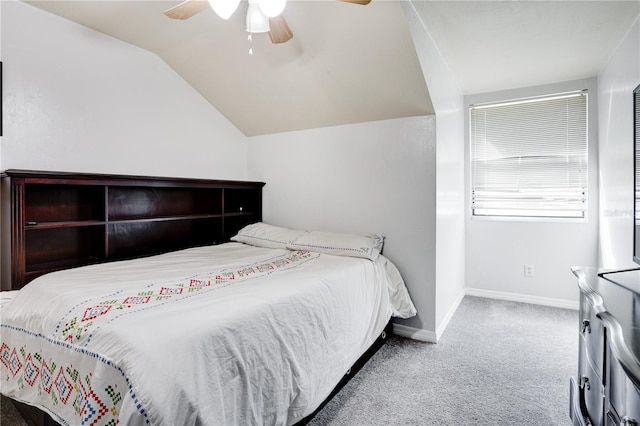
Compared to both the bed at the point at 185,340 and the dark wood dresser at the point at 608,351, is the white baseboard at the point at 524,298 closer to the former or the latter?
the dark wood dresser at the point at 608,351

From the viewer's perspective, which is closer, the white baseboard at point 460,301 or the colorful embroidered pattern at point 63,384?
the colorful embroidered pattern at point 63,384

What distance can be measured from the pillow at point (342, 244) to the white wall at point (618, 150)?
1787 millimetres

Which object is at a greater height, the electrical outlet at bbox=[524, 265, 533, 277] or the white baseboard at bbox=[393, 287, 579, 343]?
the electrical outlet at bbox=[524, 265, 533, 277]

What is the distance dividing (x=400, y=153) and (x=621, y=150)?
168cm

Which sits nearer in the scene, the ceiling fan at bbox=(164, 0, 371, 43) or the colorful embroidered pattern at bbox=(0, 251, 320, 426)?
the colorful embroidered pattern at bbox=(0, 251, 320, 426)

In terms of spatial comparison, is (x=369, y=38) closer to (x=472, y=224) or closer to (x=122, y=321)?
(x=122, y=321)

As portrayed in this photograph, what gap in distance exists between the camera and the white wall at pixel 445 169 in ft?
7.99

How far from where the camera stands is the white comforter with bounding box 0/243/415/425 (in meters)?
1.03

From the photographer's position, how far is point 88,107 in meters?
2.38

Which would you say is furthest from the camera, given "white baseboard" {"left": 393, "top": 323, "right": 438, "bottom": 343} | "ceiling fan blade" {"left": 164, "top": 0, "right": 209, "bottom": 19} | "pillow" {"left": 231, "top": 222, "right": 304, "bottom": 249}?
"pillow" {"left": 231, "top": 222, "right": 304, "bottom": 249}

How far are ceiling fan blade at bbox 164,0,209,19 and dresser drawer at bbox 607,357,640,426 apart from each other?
7.33 ft

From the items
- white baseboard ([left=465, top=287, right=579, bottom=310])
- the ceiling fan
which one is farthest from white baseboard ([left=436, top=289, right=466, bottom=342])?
the ceiling fan

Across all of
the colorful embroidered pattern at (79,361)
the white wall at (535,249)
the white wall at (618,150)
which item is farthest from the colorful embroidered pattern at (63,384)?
the white wall at (535,249)

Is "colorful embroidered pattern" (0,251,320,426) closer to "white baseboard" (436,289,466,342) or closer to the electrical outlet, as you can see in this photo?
"white baseboard" (436,289,466,342)
